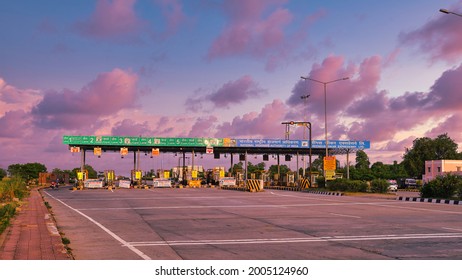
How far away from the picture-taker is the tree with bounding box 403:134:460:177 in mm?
120000

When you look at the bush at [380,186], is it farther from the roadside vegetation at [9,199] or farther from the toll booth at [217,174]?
the toll booth at [217,174]

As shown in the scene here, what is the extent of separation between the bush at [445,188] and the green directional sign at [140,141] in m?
39.2

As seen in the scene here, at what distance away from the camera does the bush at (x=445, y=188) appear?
109ft

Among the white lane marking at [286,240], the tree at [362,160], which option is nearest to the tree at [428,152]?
the tree at [362,160]

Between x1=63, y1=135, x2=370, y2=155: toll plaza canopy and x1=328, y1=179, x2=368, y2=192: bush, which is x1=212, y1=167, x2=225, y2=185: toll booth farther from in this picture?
x1=328, y1=179, x2=368, y2=192: bush

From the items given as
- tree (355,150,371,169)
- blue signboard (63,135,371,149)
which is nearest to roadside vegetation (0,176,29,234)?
blue signboard (63,135,371,149)

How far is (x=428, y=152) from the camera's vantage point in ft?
398

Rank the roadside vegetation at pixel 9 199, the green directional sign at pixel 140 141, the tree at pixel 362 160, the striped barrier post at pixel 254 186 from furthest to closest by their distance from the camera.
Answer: the tree at pixel 362 160
the green directional sign at pixel 140 141
the striped barrier post at pixel 254 186
the roadside vegetation at pixel 9 199

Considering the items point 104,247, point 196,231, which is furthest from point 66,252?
point 196,231

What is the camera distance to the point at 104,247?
11.3m

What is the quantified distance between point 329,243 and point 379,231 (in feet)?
10.2

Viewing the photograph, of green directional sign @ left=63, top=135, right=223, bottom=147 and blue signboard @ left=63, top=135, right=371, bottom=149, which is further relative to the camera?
blue signboard @ left=63, top=135, right=371, bottom=149

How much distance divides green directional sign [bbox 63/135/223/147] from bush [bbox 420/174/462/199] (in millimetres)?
39215

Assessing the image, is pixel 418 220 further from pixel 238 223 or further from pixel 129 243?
pixel 129 243
